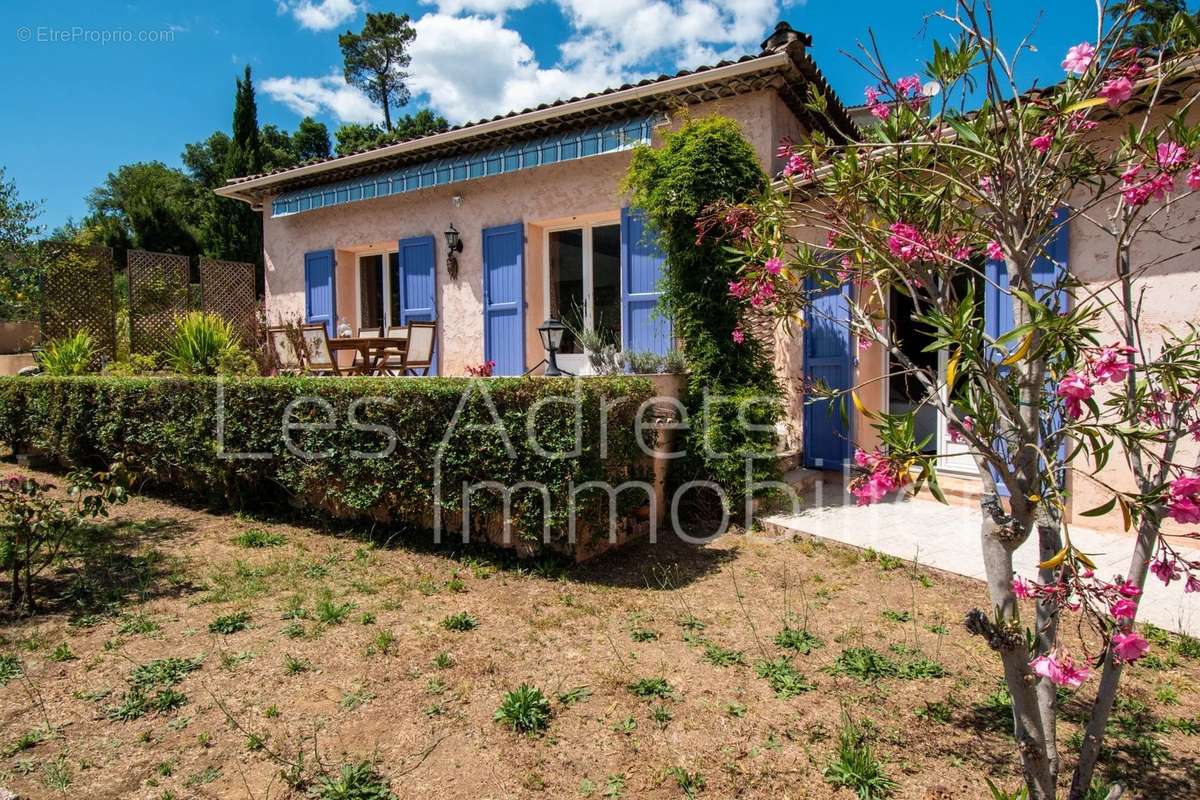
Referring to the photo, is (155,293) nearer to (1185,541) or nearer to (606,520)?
(606,520)

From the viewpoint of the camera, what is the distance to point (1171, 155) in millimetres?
1957

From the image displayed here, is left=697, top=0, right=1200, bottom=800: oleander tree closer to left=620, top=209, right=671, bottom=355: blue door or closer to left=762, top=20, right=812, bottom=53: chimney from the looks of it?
left=762, top=20, right=812, bottom=53: chimney

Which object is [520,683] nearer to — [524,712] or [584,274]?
[524,712]

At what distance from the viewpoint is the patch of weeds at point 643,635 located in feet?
12.4

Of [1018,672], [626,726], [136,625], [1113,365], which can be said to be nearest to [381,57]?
[136,625]

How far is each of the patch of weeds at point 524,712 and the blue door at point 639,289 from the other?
18.3 ft

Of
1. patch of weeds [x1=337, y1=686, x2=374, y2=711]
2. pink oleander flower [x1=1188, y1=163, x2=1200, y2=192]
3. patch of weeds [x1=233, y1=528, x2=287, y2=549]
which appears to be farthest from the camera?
patch of weeds [x1=233, y1=528, x2=287, y2=549]

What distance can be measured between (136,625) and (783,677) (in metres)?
3.84

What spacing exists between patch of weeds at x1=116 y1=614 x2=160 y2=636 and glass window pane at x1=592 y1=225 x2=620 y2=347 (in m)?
6.08

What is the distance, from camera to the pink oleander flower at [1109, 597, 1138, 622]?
5.60 ft

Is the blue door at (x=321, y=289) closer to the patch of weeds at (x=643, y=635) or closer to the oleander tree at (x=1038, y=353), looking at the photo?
the patch of weeds at (x=643, y=635)

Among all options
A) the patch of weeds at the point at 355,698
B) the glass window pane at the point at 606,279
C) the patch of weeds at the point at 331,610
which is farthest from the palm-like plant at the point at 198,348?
the patch of weeds at the point at 355,698

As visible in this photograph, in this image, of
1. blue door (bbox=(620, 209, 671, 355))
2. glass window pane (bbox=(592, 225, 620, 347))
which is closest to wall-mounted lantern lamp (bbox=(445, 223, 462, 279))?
glass window pane (bbox=(592, 225, 620, 347))

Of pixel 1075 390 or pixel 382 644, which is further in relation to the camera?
pixel 382 644
